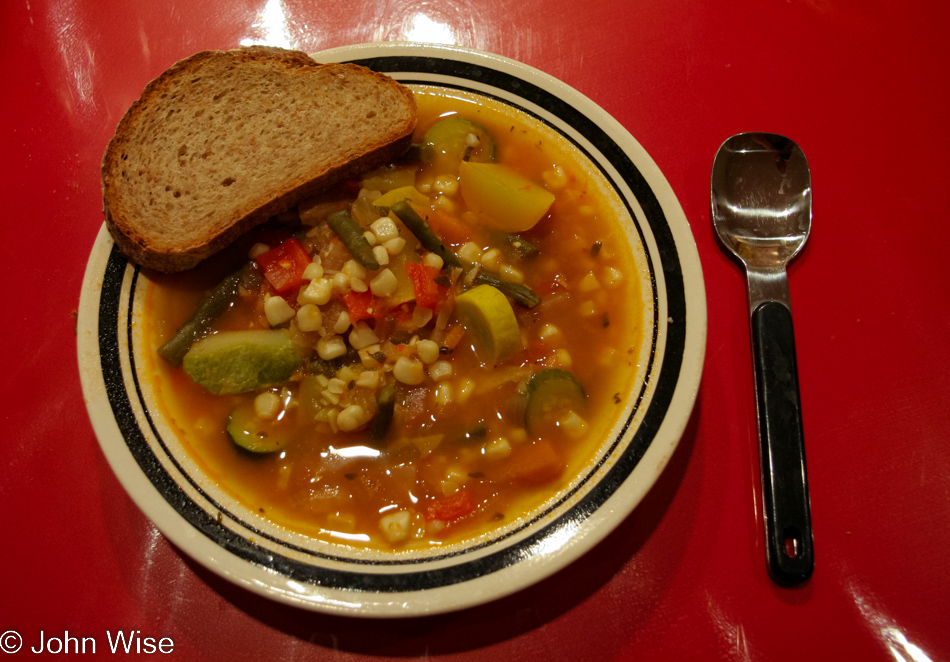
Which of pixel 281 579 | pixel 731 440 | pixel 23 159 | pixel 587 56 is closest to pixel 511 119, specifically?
pixel 587 56

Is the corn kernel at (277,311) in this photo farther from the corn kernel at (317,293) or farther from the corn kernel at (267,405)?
the corn kernel at (267,405)

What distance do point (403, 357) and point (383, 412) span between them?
234 millimetres

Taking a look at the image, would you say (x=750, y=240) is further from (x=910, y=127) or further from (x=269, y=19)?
(x=269, y=19)

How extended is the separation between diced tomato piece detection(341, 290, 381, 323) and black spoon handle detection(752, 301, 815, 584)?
1.62m

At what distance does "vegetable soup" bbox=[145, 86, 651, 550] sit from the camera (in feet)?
7.22

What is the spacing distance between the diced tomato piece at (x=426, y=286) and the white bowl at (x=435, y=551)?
850 millimetres

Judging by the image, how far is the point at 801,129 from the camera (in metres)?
3.14

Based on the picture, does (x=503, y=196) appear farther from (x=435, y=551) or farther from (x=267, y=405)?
(x=435, y=551)

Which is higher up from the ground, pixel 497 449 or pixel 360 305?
pixel 360 305

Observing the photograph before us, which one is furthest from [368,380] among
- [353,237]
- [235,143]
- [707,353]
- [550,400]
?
[707,353]

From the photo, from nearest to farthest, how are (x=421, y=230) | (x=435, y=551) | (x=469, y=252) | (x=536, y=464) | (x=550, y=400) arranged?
1. (x=435, y=551)
2. (x=536, y=464)
3. (x=550, y=400)
4. (x=421, y=230)
5. (x=469, y=252)

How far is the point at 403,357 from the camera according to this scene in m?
2.32

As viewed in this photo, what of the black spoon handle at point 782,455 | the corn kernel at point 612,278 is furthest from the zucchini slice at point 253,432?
the black spoon handle at point 782,455

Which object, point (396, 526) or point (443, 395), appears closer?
point (396, 526)
